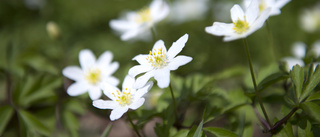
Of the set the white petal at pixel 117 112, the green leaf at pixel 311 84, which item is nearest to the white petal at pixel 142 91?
the white petal at pixel 117 112

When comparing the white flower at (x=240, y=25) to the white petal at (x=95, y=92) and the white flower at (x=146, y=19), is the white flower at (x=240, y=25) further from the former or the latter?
the white petal at (x=95, y=92)

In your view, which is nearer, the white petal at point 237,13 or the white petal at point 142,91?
the white petal at point 142,91

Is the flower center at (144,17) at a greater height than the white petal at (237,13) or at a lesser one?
greater

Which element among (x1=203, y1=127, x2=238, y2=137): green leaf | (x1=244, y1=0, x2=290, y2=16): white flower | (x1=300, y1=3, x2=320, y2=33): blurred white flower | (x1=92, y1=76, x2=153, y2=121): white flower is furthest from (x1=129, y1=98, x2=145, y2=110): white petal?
→ (x1=300, y1=3, x2=320, y2=33): blurred white flower

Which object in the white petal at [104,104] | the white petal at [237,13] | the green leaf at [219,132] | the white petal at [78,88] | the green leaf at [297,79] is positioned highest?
the white petal at [78,88]

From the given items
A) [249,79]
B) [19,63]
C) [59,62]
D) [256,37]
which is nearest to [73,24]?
[59,62]

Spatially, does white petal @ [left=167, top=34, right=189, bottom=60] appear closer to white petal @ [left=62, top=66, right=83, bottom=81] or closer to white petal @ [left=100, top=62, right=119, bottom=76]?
white petal @ [left=100, top=62, right=119, bottom=76]

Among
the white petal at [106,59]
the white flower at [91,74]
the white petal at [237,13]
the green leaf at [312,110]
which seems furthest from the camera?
the white petal at [106,59]

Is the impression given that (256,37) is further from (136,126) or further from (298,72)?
(136,126)
